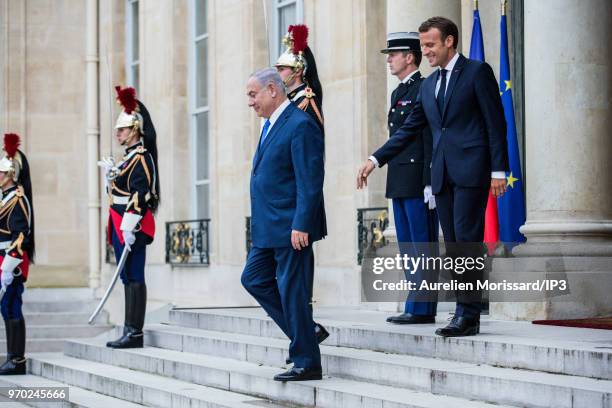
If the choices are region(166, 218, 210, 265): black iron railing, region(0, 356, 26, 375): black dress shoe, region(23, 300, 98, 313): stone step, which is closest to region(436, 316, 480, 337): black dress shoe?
region(0, 356, 26, 375): black dress shoe

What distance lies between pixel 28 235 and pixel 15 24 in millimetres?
8456

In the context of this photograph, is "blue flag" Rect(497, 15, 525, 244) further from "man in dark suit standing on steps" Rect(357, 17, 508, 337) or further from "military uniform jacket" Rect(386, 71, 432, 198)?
"man in dark suit standing on steps" Rect(357, 17, 508, 337)

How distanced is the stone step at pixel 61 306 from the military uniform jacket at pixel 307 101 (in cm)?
1016

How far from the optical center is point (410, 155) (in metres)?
8.99

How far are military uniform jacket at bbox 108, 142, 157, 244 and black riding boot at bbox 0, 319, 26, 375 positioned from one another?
2.00 metres

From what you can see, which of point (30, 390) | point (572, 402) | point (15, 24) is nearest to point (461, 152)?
point (572, 402)

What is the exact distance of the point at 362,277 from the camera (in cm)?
1177

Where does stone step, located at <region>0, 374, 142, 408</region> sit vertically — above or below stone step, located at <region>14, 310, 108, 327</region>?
below

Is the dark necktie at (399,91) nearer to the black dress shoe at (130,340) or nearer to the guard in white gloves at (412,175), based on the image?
the guard in white gloves at (412,175)

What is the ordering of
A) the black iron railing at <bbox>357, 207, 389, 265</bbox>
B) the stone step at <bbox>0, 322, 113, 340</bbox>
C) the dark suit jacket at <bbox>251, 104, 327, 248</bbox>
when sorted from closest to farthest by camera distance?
the dark suit jacket at <bbox>251, 104, 327, 248</bbox> < the black iron railing at <bbox>357, 207, 389, 265</bbox> < the stone step at <bbox>0, 322, 113, 340</bbox>

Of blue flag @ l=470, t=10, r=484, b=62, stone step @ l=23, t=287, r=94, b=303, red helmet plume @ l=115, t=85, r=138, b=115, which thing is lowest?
stone step @ l=23, t=287, r=94, b=303

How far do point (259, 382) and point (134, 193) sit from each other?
112 inches

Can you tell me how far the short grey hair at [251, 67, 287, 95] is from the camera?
25.9 feet

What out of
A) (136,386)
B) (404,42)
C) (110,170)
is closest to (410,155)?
(404,42)
